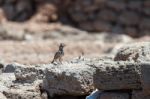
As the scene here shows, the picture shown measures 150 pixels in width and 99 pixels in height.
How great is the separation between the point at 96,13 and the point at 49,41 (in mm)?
7463

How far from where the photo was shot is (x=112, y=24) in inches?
1115

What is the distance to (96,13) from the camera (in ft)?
93.9

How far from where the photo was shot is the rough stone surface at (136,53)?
6811 millimetres

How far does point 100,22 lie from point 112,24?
1.81 feet

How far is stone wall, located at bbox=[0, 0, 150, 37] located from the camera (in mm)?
27922

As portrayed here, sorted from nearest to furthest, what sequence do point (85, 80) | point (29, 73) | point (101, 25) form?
point (85, 80) < point (29, 73) < point (101, 25)

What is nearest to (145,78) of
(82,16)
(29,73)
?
(29,73)

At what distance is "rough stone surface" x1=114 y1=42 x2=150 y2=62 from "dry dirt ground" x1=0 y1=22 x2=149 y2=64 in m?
6.12

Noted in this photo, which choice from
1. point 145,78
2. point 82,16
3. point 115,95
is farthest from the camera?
point 82,16

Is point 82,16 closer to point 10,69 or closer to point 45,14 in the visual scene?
point 45,14

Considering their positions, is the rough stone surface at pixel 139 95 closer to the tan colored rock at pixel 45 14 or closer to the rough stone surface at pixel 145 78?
the rough stone surface at pixel 145 78

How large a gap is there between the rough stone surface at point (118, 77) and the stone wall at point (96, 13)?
70.3 feet

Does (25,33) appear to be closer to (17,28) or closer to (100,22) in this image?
(17,28)

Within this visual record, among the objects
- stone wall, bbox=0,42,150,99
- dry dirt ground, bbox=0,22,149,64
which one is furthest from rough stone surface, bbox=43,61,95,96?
dry dirt ground, bbox=0,22,149,64
